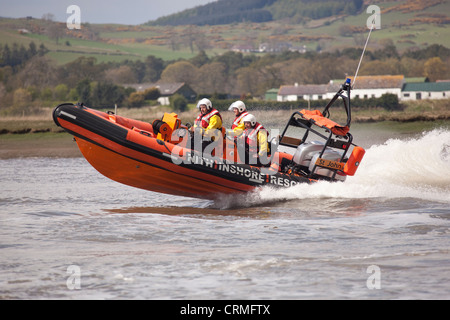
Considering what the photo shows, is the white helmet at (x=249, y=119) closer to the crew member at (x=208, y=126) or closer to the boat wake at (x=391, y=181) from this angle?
the crew member at (x=208, y=126)

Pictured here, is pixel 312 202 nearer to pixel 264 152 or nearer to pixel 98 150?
pixel 264 152

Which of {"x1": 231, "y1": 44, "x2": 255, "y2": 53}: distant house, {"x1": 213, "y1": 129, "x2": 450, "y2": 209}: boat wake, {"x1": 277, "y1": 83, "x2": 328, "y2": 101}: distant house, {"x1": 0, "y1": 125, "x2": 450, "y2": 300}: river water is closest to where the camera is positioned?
{"x1": 0, "y1": 125, "x2": 450, "y2": 300}: river water

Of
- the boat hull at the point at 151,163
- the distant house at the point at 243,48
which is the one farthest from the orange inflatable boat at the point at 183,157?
the distant house at the point at 243,48

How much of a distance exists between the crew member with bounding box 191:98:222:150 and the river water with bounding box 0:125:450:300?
915mm

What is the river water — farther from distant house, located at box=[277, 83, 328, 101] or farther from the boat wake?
distant house, located at box=[277, 83, 328, 101]

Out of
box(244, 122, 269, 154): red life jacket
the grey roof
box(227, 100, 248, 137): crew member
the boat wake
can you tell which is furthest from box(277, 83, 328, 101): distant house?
box(244, 122, 269, 154): red life jacket

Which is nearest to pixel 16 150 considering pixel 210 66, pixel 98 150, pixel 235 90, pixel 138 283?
pixel 98 150

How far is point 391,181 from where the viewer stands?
10242 millimetres

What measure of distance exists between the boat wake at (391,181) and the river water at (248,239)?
0.07ft

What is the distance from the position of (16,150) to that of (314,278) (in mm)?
14861

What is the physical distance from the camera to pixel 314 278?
535 cm

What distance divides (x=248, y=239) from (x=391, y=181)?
4.17m

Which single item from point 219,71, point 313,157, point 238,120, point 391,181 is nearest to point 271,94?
point 219,71

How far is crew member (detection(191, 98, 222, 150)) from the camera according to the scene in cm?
899
